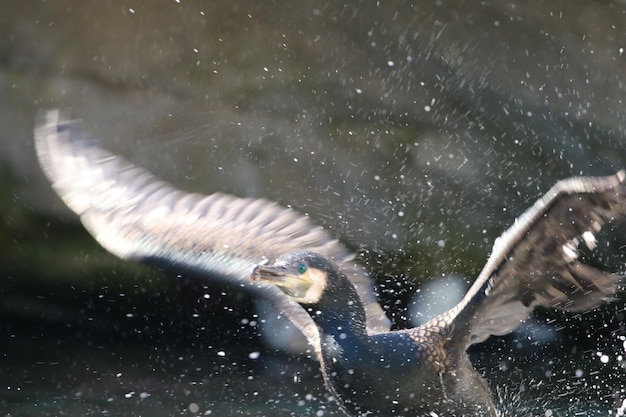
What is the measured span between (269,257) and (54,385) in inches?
67.5

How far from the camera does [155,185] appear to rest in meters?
3.51

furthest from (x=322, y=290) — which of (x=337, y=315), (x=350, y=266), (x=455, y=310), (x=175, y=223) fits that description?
(x=175, y=223)

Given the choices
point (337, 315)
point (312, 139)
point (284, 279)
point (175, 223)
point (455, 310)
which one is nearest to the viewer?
point (284, 279)

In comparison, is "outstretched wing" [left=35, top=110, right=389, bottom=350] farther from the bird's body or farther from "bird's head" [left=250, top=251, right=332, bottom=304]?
"bird's head" [left=250, top=251, right=332, bottom=304]

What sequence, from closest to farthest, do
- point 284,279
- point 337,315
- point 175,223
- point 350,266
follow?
point 284,279 → point 337,315 → point 175,223 → point 350,266

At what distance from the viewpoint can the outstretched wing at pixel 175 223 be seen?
328 cm

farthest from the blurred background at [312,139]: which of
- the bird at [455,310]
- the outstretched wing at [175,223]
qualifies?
the bird at [455,310]

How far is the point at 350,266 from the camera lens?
140 inches

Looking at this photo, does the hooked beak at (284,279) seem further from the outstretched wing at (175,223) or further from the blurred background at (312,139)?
the blurred background at (312,139)

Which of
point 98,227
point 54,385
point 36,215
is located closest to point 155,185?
point 98,227

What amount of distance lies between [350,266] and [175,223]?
0.75 meters

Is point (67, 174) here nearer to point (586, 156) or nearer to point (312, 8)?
point (312, 8)

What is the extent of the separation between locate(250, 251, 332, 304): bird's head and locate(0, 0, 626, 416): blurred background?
7.29 ft

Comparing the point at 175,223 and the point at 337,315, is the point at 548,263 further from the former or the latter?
the point at 175,223
